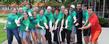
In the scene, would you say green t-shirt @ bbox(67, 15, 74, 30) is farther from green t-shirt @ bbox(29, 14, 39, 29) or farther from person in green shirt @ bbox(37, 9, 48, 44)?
green t-shirt @ bbox(29, 14, 39, 29)

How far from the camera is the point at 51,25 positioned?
15.2 meters

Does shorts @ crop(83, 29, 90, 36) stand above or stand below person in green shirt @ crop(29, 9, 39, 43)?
below

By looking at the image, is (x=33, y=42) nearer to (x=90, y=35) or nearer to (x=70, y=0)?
(x=90, y=35)

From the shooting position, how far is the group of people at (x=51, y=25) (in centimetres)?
1426

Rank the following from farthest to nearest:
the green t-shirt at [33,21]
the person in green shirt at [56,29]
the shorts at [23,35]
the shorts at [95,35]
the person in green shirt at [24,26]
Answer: the person in green shirt at [56,29]
the green t-shirt at [33,21]
the shorts at [23,35]
the person in green shirt at [24,26]
the shorts at [95,35]

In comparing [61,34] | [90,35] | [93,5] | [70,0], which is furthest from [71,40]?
[93,5]

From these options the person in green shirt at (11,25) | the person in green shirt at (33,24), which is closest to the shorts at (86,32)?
the person in green shirt at (33,24)

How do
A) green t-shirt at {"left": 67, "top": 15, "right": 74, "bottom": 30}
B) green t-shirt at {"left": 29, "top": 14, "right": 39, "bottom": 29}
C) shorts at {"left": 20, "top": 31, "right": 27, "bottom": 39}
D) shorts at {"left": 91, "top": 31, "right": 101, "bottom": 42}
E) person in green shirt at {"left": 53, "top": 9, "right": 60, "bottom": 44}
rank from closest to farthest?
shorts at {"left": 91, "top": 31, "right": 101, "bottom": 42}
shorts at {"left": 20, "top": 31, "right": 27, "bottom": 39}
green t-shirt at {"left": 29, "top": 14, "right": 39, "bottom": 29}
green t-shirt at {"left": 67, "top": 15, "right": 74, "bottom": 30}
person in green shirt at {"left": 53, "top": 9, "right": 60, "bottom": 44}

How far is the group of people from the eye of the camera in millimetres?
14258

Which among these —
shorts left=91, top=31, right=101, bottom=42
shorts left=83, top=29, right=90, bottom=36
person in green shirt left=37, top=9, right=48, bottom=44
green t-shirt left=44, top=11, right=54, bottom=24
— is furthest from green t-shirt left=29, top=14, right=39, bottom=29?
shorts left=91, top=31, right=101, bottom=42

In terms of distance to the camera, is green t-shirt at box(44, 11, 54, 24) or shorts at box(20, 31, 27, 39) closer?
shorts at box(20, 31, 27, 39)

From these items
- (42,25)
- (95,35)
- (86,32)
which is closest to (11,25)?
(42,25)

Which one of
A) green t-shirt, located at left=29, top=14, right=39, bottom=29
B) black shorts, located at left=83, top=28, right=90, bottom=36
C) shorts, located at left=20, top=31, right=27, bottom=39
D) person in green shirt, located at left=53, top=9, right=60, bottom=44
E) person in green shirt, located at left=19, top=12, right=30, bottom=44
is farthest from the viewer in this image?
person in green shirt, located at left=53, top=9, right=60, bottom=44

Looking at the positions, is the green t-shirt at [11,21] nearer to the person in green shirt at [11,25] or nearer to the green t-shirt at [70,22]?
the person in green shirt at [11,25]
